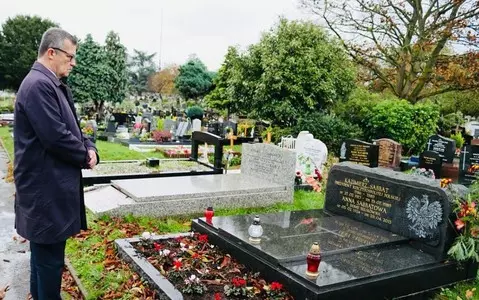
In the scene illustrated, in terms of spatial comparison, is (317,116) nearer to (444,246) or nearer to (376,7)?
(376,7)

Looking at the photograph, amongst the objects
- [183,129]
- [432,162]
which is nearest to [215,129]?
[183,129]

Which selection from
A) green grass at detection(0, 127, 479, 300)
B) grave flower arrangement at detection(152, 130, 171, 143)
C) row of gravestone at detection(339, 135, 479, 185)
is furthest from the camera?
grave flower arrangement at detection(152, 130, 171, 143)

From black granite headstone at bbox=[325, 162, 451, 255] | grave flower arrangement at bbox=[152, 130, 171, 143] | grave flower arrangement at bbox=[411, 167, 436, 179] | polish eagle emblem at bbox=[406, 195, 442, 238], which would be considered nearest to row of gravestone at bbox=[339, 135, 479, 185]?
grave flower arrangement at bbox=[411, 167, 436, 179]

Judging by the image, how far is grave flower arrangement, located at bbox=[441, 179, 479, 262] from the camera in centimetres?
462

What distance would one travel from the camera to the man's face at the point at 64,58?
328 cm

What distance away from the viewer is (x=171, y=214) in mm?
6844

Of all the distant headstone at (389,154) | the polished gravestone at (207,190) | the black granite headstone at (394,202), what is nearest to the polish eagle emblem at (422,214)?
the black granite headstone at (394,202)

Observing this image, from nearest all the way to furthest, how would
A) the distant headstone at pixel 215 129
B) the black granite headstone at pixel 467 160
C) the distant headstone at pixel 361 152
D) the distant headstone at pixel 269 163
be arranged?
1. the distant headstone at pixel 269 163
2. the black granite headstone at pixel 467 160
3. the distant headstone at pixel 361 152
4. the distant headstone at pixel 215 129

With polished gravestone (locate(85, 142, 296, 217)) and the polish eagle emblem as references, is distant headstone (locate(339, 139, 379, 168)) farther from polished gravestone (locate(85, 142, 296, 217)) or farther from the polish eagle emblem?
the polish eagle emblem

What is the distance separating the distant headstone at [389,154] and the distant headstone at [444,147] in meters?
1.10

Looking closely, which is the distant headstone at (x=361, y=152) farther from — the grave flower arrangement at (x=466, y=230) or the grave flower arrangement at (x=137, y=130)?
the grave flower arrangement at (x=137, y=130)

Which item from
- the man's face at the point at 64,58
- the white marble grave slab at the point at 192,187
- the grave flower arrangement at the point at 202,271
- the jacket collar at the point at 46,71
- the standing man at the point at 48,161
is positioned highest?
the man's face at the point at 64,58

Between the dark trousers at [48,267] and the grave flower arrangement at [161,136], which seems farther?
the grave flower arrangement at [161,136]

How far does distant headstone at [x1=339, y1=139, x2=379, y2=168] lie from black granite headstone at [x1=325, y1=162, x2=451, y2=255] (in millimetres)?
6145
